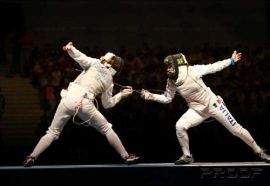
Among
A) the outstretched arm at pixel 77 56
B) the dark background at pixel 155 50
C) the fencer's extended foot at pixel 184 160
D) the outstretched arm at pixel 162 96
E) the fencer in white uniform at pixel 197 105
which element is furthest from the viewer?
the dark background at pixel 155 50

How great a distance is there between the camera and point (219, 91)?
1087 cm

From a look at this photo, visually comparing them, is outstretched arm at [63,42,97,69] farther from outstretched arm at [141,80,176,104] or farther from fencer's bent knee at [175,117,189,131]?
fencer's bent knee at [175,117,189,131]

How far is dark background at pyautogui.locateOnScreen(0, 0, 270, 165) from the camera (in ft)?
31.0

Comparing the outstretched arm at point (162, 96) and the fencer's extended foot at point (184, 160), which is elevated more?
the outstretched arm at point (162, 96)

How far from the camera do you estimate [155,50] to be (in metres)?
13.6

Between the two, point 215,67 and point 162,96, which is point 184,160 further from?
point 215,67

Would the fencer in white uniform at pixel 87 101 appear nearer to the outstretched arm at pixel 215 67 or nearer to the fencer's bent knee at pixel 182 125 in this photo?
the fencer's bent knee at pixel 182 125

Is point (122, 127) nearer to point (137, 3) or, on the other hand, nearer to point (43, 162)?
point (43, 162)

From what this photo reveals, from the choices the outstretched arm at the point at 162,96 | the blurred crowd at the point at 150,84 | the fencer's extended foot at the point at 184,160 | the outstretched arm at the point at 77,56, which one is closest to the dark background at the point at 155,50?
the blurred crowd at the point at 150,84

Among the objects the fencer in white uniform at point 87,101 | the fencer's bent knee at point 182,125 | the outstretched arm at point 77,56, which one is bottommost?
the fencer's bent knee at point 182,125

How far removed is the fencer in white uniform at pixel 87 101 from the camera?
701 cm

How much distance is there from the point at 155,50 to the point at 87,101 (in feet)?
22.3

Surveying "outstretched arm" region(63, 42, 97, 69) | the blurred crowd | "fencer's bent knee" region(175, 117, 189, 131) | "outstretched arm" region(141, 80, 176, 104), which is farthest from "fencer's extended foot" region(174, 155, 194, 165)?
the blurred crowd

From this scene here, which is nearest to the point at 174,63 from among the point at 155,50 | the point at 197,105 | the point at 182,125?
the point at 197,105
